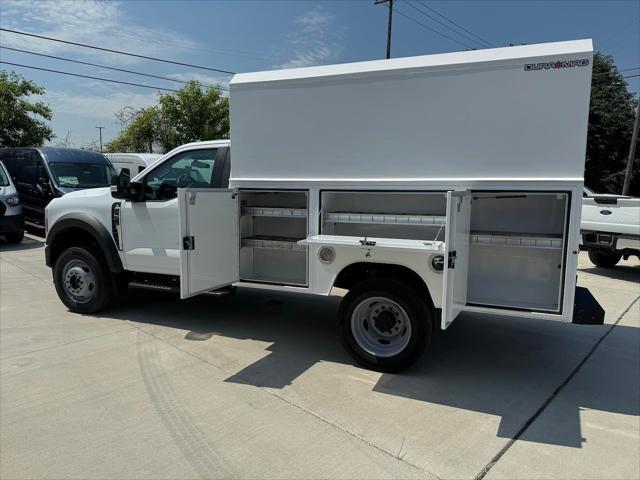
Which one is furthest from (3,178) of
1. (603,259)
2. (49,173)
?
(603,259)

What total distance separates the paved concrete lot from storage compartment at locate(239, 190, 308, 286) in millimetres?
700

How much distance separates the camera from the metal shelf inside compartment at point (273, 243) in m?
5.17

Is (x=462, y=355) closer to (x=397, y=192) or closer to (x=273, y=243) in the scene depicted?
(x=397, y=192)

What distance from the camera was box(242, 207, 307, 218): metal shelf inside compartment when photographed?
4.94 meters

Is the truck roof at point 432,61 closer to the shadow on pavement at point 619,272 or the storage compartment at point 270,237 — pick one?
the storage compartment at point 270,237

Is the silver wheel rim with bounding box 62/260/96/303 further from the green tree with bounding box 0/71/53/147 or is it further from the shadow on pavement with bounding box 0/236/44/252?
the green tree with bounding box 0/71/53/147

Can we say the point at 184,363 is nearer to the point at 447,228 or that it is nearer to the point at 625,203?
the point at 447,228

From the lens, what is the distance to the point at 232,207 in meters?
4.98

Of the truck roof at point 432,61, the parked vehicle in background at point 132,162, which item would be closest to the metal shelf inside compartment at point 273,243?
the truck roof at point 432,61

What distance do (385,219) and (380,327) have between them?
102cm

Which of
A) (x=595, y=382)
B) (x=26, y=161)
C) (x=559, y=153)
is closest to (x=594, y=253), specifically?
(x=595, y=382)

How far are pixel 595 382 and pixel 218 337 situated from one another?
379cm

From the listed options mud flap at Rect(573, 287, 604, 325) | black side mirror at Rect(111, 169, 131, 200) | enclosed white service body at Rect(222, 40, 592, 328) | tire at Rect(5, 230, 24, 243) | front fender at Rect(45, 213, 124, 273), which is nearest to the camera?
enclosed white service body at Rect(222, 40, 592, 328)

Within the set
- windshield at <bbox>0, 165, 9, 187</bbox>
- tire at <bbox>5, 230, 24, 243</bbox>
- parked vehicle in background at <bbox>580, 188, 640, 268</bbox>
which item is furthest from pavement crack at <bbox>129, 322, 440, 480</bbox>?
windshield at <bbox>0, 165, 9, 187</bbox>
